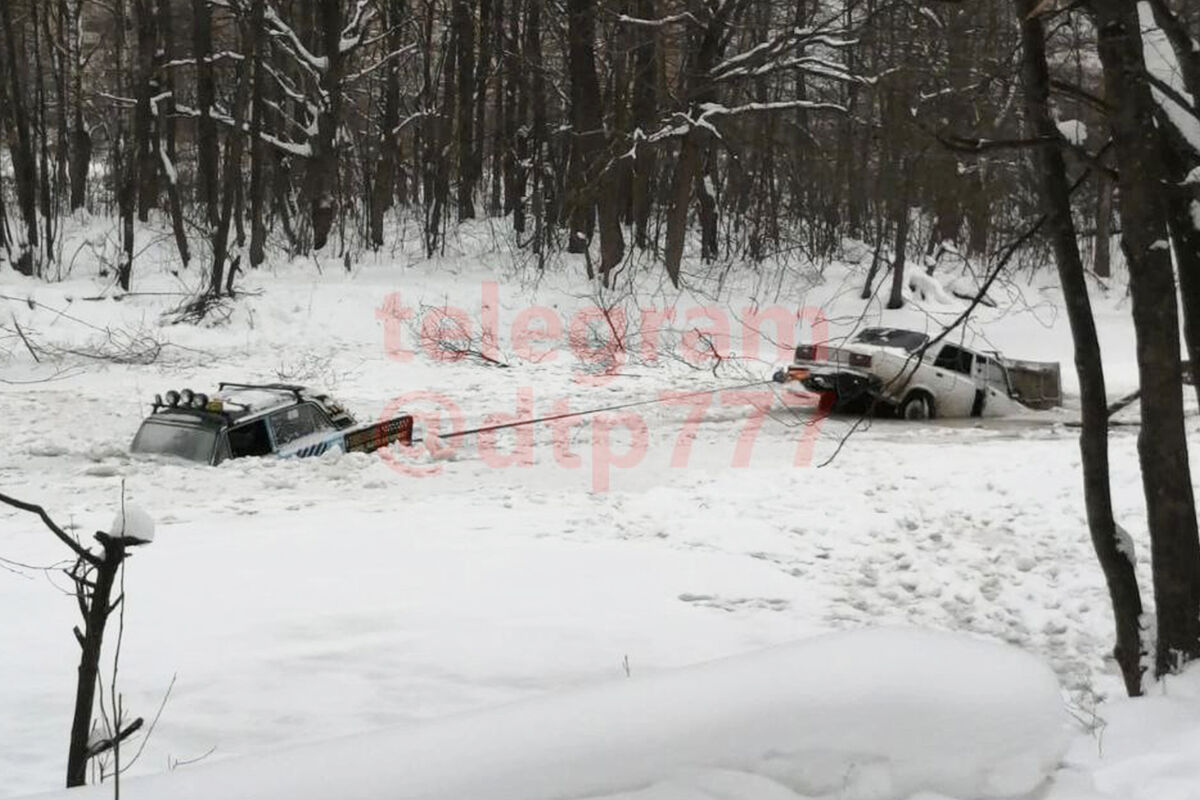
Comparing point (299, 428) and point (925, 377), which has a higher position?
point (925, 377)

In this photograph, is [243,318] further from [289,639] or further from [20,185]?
[289,639]

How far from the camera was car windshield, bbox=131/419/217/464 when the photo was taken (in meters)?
13.0

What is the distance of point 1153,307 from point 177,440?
32.6 feet

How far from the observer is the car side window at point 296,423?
1366 centimetres

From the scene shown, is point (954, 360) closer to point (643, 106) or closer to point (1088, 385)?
point (643, 106)

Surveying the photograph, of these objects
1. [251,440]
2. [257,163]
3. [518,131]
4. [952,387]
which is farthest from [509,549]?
[518,131]

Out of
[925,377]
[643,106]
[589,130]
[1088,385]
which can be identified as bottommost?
[925,377]

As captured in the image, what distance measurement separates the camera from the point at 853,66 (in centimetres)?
2928

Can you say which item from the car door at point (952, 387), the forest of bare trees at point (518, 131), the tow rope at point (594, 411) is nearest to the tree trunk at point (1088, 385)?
the tow rope at point (594, 411)

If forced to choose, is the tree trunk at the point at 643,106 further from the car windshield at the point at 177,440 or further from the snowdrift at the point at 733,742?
the snowdrift at the point at 733,742

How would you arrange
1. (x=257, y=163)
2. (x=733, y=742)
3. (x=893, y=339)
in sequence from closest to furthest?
(x=733, y=742), (x=893, y=339), (x=257, y=163)

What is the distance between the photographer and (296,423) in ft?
45.8

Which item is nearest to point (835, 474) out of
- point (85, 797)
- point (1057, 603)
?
point (1057, 603)

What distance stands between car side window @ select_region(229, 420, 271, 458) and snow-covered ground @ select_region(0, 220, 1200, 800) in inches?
12.1
